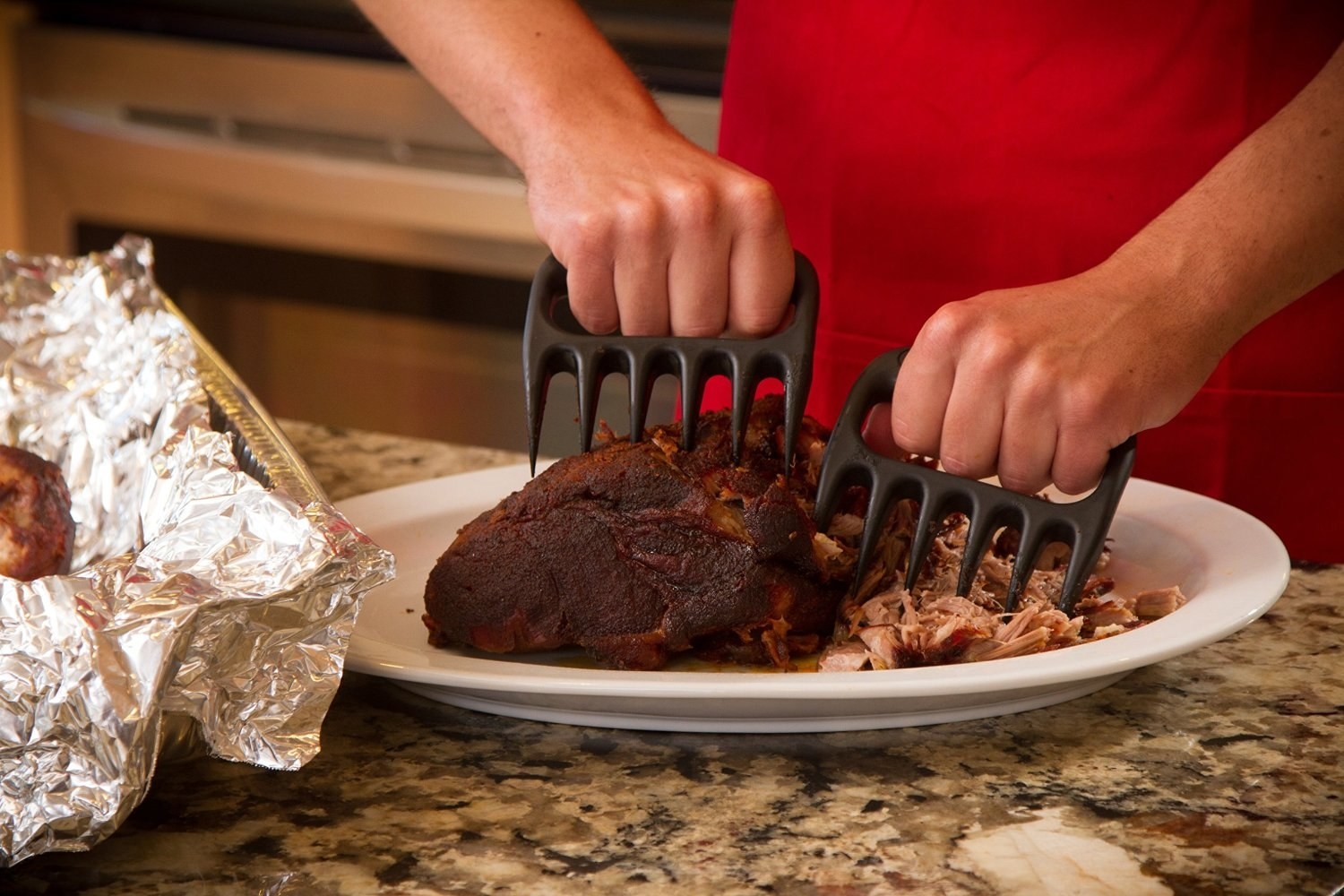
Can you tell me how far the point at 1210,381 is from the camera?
61.6 inches

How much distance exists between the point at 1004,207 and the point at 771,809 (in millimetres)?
891

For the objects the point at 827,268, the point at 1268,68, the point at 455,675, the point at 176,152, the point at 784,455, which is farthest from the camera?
the point at 176,152

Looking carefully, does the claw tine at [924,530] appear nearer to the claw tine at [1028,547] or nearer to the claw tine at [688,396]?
the claw tine at [1028,547]

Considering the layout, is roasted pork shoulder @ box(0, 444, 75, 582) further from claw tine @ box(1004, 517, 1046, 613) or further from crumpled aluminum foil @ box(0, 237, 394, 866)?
claw tine @ box(1004, 517, 1046, 613)

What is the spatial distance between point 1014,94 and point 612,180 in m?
0.54

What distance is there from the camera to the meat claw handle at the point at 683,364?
3.68 ft

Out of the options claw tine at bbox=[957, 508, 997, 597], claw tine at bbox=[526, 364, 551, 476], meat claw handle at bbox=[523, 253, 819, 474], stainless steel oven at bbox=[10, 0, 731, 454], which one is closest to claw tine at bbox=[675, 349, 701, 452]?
meat claw handle at bbox=[523, 253, 819, 474]

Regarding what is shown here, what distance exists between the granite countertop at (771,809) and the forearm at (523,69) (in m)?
0.56

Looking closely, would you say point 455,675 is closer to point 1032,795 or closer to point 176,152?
point 1032,795

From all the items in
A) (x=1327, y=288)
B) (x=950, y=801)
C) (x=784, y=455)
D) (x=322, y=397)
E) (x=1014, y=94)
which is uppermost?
(x=1014, y=94)

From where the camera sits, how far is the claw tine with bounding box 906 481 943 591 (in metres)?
1.08

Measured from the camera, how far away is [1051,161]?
5.12ft

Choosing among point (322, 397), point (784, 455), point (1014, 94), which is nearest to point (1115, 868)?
point (784, 455)

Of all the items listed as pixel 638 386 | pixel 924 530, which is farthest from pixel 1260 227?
pixel 638 386
